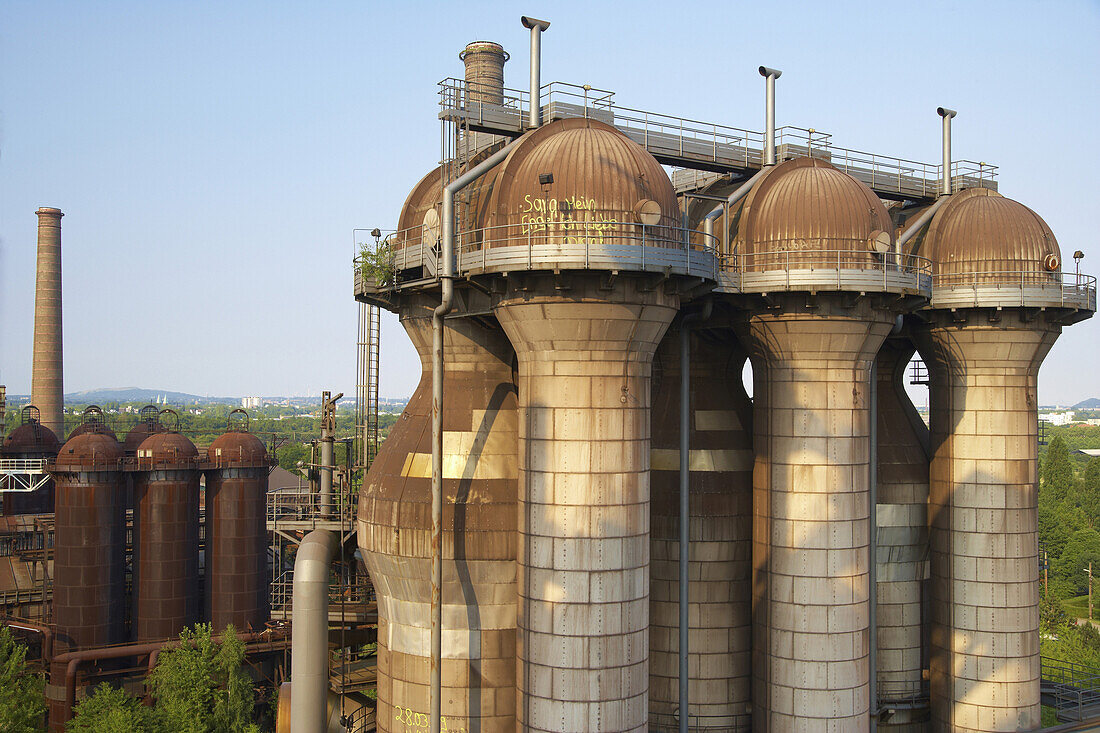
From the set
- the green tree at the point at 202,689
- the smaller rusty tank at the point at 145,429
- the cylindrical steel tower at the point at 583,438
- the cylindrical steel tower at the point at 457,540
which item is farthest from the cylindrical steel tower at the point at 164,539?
the cylindrical steel tower at the point at 583,438

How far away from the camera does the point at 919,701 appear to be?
37781mm

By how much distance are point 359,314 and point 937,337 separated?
937 inches

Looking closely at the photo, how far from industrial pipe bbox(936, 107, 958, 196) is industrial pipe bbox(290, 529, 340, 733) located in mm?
31556

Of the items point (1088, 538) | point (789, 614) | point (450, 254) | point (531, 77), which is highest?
point (531, 77)

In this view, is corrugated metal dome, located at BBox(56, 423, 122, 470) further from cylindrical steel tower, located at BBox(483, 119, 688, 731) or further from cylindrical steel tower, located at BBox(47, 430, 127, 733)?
cylindrical steel tower, located at BBox(483, 119, 688, 731)

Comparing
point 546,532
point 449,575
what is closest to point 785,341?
point 546,532

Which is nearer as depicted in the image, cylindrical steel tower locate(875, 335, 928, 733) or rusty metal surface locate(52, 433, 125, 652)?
cylindrical steel tower locate(875, 335, 928, 733)

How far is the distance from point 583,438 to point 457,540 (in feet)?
20.7

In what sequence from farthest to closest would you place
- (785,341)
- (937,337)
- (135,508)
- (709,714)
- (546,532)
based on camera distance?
(135,508), (937,337), (709,714), (785,341), (546,532)

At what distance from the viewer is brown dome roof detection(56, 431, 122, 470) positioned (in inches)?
1983

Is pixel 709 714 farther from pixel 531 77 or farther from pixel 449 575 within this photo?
pixel 531 77

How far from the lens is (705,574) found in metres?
33.9

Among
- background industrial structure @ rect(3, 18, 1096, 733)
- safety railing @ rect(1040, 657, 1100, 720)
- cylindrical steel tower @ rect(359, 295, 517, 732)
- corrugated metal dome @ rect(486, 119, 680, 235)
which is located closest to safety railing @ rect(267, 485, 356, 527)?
background industrial structure @ rect(3, 18, 1096, 733)

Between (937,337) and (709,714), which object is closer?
(709,714)
